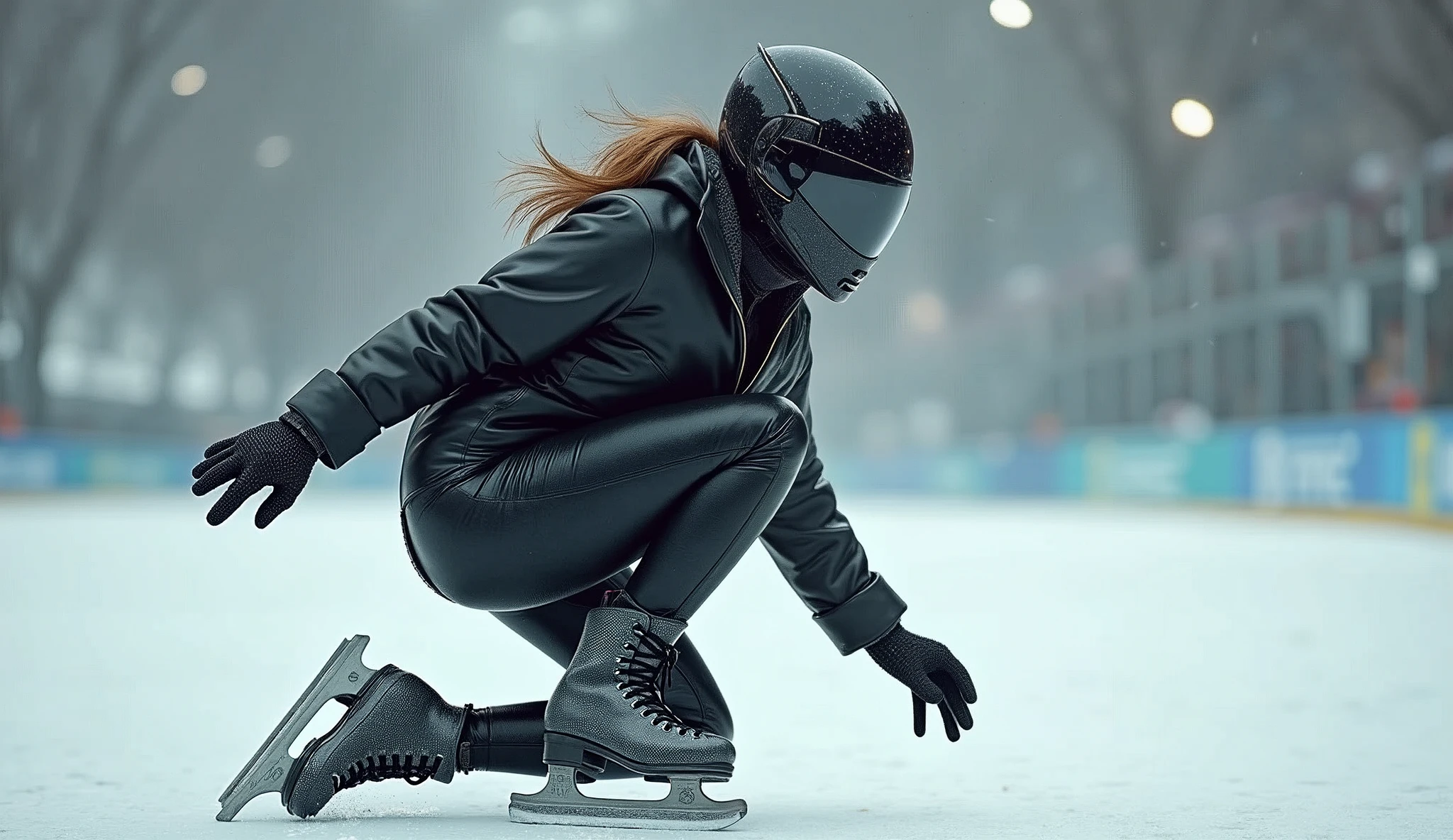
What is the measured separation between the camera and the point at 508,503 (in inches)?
65.5

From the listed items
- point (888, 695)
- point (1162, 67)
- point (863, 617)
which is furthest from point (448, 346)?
point (1162, 67)

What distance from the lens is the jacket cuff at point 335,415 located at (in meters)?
1.50

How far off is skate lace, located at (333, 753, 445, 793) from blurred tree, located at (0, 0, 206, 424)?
19.9m

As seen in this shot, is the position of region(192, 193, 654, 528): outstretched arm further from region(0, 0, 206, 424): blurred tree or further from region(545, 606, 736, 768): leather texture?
region(0, 0, 206, 424): blurred tree

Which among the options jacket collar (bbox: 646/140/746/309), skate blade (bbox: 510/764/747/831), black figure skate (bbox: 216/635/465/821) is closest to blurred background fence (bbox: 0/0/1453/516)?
jacket collar (bbox: 646/140/746/309)

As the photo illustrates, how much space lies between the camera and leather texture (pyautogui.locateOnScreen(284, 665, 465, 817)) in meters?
1.68

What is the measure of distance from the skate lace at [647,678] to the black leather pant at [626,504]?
39 mm

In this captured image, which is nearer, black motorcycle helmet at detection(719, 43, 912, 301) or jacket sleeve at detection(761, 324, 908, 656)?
black motorcycle helmet at detection(719, 43, 912, 301)

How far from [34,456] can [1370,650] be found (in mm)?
15105

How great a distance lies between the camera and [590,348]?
170 centimetres

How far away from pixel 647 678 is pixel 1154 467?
1286cm

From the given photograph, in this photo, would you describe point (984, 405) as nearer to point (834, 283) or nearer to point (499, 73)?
point (499, 73)

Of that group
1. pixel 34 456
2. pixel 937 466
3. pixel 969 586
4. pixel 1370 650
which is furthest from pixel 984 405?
pixel 1370 650

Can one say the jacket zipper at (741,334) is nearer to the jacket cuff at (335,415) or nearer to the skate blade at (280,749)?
the jacket cuff at (335,415)
